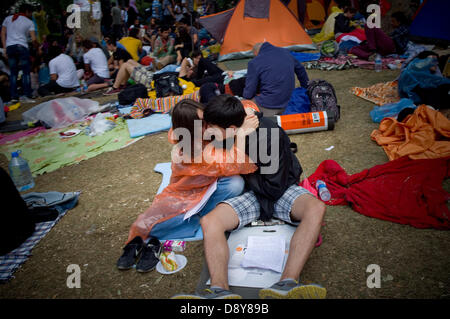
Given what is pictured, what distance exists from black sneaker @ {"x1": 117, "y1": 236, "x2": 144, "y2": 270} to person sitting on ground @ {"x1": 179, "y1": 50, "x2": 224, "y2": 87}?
3882 mm

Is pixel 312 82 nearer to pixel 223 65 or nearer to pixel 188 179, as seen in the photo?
pixel 188 179

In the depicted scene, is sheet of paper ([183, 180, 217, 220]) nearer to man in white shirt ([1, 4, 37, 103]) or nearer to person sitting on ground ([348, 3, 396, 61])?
person sitting on ground ([348, 3, 396, 61])

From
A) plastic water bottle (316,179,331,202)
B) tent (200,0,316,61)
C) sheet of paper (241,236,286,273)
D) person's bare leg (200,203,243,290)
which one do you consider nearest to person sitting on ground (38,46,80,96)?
tent (200,0,316,61)

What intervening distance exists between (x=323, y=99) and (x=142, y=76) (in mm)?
4357

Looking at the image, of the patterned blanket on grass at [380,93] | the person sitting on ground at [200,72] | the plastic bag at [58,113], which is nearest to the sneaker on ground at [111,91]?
the plastic bag at [58,113]

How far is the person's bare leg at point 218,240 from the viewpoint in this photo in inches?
70.4

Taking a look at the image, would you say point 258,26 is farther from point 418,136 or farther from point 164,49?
point 418,136

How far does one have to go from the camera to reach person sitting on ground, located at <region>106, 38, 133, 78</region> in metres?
7.55

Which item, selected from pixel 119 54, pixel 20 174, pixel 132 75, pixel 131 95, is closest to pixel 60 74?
pixel 119 54

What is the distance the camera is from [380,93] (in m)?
4.71

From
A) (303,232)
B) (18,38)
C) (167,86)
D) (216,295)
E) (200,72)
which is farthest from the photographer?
(18,38)
